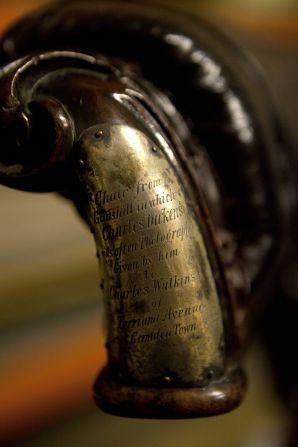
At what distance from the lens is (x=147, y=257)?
0.40 m

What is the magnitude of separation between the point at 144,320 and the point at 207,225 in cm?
7

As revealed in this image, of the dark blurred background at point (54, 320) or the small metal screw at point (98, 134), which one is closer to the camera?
the small metal screw at point (98, 134)

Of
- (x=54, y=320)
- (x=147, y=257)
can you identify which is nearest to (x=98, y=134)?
(x=147, y=257)

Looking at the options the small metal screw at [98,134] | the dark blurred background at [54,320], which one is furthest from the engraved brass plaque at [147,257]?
the dark blurred background at [54,320]

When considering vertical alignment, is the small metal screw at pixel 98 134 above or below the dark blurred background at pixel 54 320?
above

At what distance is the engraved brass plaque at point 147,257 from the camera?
0.40 meters

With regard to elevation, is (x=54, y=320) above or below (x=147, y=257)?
Result: below

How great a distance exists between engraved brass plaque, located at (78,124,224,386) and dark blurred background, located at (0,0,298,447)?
53 centimetres

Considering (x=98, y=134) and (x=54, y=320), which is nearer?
(x=98, y=134)

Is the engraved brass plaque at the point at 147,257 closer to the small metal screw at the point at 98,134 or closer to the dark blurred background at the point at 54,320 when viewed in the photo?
the small metal screw at the point at 98,134

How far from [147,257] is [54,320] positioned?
32.7 inches

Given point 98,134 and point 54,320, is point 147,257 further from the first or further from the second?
point 54,320

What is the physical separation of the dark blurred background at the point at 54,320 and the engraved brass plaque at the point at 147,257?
20.7 inches

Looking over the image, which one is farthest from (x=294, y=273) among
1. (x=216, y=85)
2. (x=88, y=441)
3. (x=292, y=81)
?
(x=88, y=441)
